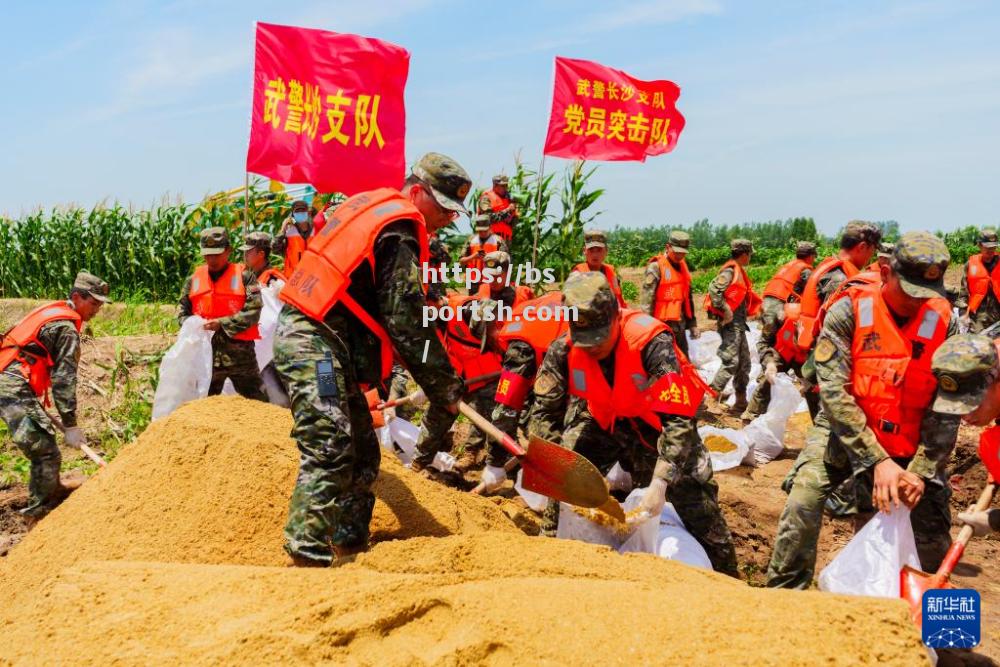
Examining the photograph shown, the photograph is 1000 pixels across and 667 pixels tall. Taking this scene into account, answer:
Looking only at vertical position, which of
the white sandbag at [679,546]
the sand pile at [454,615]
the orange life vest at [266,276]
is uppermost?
→ the orange life vest at [266,276]

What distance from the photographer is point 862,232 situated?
6.68 meters

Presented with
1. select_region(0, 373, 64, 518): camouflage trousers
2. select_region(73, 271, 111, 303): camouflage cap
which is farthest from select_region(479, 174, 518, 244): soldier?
select_region(0, 373, 64, 518): camouflage trousers

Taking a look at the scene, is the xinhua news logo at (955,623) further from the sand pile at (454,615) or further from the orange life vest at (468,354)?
the orange life vest at (468,354)

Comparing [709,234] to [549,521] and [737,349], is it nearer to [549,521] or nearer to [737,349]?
[737,349]

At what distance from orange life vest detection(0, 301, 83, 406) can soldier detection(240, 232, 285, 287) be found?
6.27ft

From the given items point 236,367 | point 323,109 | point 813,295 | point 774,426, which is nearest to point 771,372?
point 774,426

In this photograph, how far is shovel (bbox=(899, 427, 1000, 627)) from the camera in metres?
2.93

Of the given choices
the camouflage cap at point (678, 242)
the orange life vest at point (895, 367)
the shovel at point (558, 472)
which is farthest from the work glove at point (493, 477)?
the camouflage cap at point (678, 242)

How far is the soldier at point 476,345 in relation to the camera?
5996mm

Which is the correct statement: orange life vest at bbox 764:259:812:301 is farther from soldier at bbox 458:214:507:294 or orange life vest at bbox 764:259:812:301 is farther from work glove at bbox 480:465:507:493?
work glove at bbox 480:465:507:493

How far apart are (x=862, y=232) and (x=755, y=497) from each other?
2.39 m

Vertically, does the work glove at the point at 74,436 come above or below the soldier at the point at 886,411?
below

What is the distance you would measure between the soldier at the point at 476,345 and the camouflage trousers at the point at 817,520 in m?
2.72

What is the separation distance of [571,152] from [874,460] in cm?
715
